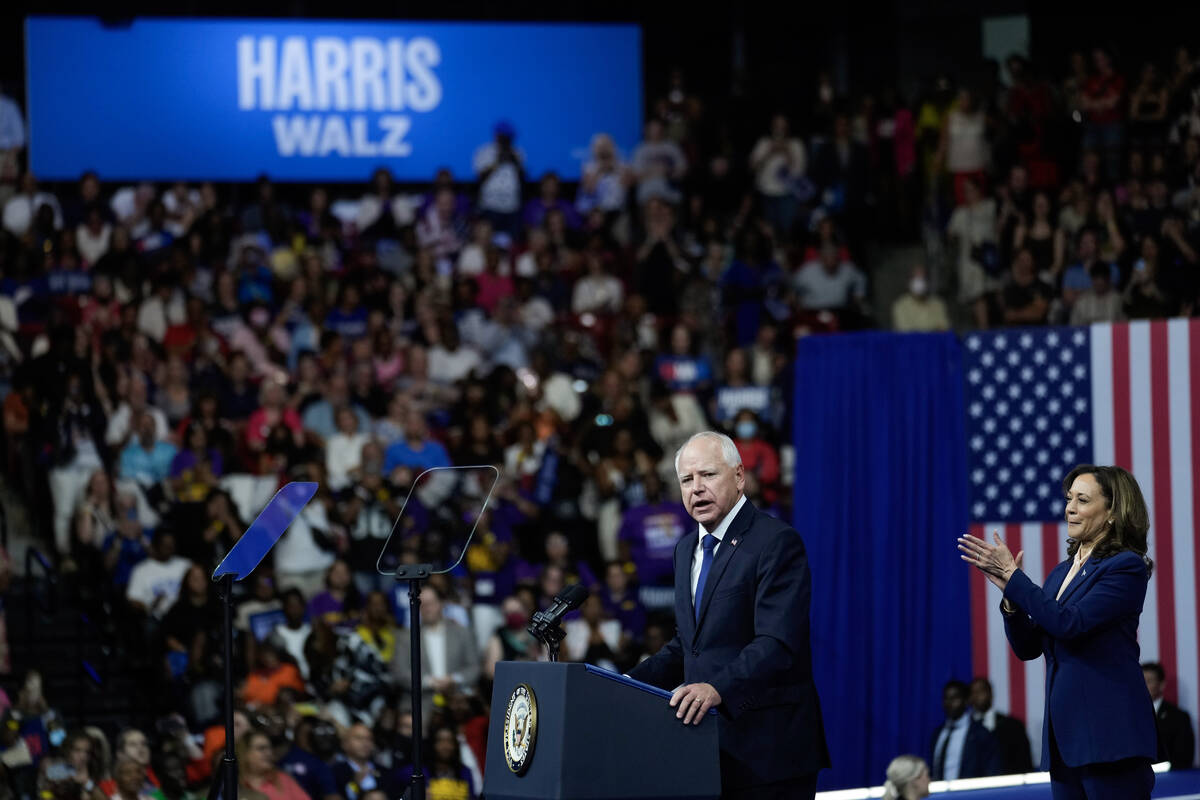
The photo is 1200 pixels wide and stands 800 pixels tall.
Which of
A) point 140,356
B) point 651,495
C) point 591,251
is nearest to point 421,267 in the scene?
point 591,251

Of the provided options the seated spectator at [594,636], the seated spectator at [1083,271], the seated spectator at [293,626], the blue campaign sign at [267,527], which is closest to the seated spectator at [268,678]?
the seated spectator at [293,626]

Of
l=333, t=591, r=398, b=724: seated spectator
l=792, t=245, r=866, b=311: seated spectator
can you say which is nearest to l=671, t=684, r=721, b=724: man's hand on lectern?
l=333, t=591, r=398, b=724: seated spectator

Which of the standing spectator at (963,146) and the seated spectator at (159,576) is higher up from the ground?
the standing spectator at (963,146)

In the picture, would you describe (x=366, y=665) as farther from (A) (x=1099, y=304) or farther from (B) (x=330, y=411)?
(A) (x=1099, y=304)

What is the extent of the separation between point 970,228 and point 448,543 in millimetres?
8892

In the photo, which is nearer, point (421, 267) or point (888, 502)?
point (888, 502)

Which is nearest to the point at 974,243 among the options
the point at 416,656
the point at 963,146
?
the point at 963,146

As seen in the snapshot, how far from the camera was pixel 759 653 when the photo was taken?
4.39 m

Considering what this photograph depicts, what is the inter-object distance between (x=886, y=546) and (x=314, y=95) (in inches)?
339

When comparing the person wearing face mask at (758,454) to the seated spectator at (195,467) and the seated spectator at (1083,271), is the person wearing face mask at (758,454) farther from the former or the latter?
the seated spectator at (195,467)

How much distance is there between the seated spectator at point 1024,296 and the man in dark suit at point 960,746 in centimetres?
409

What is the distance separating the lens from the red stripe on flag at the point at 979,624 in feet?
29.7

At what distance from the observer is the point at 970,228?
44.3ft

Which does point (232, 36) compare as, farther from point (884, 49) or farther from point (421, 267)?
point (884, 49)
